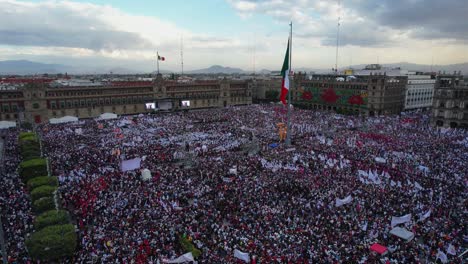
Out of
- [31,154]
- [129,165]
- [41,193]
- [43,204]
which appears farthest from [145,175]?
[31,154]

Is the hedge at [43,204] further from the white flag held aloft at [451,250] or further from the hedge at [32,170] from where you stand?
the white flag held aloft at [451,250]

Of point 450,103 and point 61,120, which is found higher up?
→ point 450,103

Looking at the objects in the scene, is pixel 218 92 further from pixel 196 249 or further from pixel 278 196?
pixel 196 249

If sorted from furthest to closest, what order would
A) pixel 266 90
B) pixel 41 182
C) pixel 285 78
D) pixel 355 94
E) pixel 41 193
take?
1. pixel 266 90
2. pixel 355 94
3. pixel 285 78
4. pixel 41 182
5. pixel 41 193

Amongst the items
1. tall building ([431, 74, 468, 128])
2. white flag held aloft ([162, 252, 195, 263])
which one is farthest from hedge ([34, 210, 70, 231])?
tall building ([431, 74, 468, 128])

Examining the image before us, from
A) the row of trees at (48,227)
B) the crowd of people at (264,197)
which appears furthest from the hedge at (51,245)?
the crowd of people at (264,197)

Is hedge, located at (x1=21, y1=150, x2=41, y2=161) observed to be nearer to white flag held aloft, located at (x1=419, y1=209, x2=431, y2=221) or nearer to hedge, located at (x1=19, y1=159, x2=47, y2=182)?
hedge, located at (x1=19, y1=159, x2=47, y2=182)

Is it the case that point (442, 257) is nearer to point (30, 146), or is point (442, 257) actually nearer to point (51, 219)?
point (51, 219)
